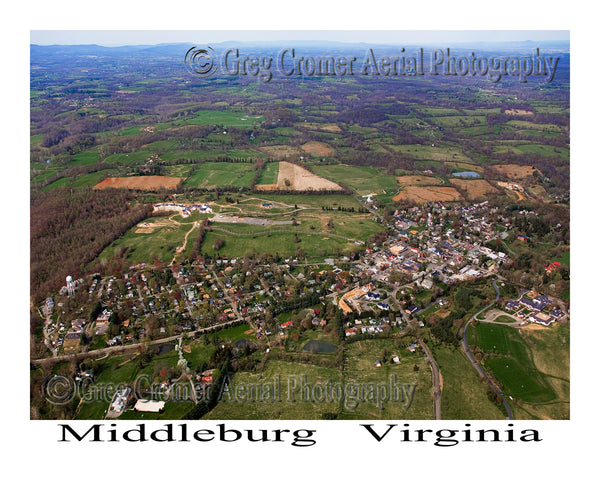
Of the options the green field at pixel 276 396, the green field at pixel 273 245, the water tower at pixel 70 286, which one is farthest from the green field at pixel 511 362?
the water tower at pixel 70 286

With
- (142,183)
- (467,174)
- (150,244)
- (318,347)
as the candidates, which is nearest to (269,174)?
(142,183)

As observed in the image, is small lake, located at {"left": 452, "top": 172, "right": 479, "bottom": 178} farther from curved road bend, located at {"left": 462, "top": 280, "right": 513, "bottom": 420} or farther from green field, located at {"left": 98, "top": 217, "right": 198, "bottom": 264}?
green field, located at {"left": 98, "top": 217, "right": 198, "bottom": 264}

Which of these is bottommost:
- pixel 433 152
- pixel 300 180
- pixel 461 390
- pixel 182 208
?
pixel 461 390

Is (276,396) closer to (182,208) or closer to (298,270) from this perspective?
(298,270)

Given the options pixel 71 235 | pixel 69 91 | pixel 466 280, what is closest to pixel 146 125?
pixel 69 91

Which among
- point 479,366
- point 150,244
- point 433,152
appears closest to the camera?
point 479,366

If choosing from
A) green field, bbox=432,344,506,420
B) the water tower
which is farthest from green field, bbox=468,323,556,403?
the water tower
